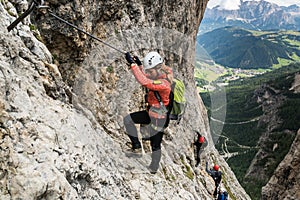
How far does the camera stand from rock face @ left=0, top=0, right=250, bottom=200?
513 centimetres

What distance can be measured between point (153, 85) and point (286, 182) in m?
33.3

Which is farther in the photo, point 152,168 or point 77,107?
point 152,168

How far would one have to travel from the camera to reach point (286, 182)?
35.1 meters

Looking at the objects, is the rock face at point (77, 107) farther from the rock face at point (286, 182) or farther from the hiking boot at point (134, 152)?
the rock face at point (286, 182)

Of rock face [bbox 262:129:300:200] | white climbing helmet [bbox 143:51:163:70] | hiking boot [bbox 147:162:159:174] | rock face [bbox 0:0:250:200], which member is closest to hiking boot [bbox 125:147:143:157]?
rock face [bbox 0:0:250:200]

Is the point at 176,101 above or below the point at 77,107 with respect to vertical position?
above

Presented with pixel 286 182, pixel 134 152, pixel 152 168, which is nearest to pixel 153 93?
pixel 134 152

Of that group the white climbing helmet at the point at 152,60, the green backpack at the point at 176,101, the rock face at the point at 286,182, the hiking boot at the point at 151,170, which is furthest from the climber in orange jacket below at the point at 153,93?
the rock face at the point at 286,182

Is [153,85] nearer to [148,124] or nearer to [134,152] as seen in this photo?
[148,124]

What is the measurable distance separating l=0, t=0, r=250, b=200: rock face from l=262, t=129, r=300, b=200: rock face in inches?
751

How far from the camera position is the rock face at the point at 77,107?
5129mm

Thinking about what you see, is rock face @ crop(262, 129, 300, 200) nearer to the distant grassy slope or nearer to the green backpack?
the green backpack

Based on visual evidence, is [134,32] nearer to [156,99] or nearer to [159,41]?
[159,41]

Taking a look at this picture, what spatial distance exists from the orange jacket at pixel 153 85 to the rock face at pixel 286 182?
28.2 meters
